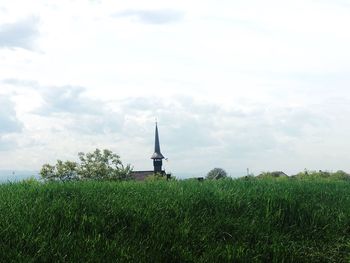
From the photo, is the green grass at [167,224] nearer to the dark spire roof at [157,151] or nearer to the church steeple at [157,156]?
the dark spire roof at [157,151]

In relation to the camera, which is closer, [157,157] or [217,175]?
[217,175]

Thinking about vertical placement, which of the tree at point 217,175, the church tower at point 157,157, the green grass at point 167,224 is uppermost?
the church tower at point 157,157

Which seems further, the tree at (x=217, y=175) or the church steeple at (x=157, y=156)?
the church steeple at (x=157, y=156)

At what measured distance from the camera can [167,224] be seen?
31.6 ft

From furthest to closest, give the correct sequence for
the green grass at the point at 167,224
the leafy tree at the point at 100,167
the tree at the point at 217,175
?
the leafy tree at the point at 100,167 → the tree at the point at 217,175 → the green grass at the point at 167,224

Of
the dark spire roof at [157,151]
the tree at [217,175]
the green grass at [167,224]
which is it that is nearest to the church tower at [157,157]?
the dark spire roof at [157,151]

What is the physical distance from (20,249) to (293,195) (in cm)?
664

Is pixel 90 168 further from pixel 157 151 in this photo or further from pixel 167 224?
pixel 167 224

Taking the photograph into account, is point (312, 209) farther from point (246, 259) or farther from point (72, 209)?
point (72, 209)

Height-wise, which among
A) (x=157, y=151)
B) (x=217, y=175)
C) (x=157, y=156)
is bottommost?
(x=217, y=175)

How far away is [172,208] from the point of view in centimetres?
1038

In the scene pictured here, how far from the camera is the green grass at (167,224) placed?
8.48 meters

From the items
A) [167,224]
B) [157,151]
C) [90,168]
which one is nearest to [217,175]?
[167,224]

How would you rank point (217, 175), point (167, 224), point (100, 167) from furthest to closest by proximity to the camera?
point (100, 167), point (217, 175), point (167, 224)
